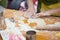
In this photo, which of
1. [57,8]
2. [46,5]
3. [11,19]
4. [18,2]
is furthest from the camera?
[18,2]

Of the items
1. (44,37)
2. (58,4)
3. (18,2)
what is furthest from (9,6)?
(44,37)

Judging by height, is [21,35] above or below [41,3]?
below

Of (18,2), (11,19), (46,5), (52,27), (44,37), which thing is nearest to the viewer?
(44,37)

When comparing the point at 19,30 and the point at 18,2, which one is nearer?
the point at 19,30

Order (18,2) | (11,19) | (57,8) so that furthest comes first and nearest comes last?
1. (18,2)
2. (57,8)
3. (11,19)

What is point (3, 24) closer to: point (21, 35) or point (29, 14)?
point (21, 35)

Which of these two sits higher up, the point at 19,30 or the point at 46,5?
the point at 46,5

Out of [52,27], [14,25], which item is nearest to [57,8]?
[52,27]

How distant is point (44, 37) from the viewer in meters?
1.20

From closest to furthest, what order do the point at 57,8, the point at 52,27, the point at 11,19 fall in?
1. the point at 52,27
2. the point at 11,19
3. the point at 57,8

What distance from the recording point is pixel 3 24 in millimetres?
1331

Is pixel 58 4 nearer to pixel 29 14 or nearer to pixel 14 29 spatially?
pixel 29 14

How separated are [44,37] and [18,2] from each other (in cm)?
78

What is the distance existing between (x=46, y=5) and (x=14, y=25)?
1.70 feet
